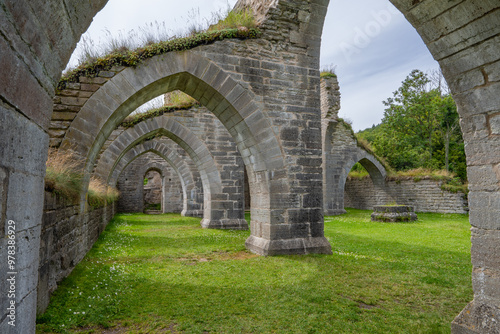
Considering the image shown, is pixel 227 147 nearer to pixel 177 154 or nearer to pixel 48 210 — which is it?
pixel 177 154

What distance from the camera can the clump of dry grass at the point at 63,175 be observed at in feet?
12.3

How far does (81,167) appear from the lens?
5.27 meters

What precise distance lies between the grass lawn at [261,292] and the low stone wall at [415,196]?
445 inches

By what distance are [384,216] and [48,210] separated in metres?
11.9

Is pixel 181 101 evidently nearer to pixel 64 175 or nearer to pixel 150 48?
pixel 150 48

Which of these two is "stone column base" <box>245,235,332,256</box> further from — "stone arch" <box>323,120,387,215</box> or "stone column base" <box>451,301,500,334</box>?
"stone arch" <box>323,120,387,215</box>

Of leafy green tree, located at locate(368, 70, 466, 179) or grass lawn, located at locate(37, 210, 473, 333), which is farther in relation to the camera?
leafy green tree, located at locate(368, 70, 466, 179)

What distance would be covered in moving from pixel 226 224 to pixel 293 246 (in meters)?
5.06

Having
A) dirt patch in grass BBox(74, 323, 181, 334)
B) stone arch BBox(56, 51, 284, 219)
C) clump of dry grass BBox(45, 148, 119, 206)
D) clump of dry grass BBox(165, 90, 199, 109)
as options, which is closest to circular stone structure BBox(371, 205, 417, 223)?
stone arch BBox(56, 51, 284, 219)

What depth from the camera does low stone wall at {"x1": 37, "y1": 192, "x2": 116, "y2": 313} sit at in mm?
3146

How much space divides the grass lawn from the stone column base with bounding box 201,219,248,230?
3842 mm

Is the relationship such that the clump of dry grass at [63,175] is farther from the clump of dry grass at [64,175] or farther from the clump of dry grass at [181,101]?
the clump of dry grass at [181,101]

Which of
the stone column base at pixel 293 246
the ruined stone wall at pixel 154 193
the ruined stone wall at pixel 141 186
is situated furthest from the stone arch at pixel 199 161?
the ruined stone wall at pixel 154 193

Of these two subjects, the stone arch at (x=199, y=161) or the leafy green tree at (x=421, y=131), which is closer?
the stone arch at (x=199, y=161)
